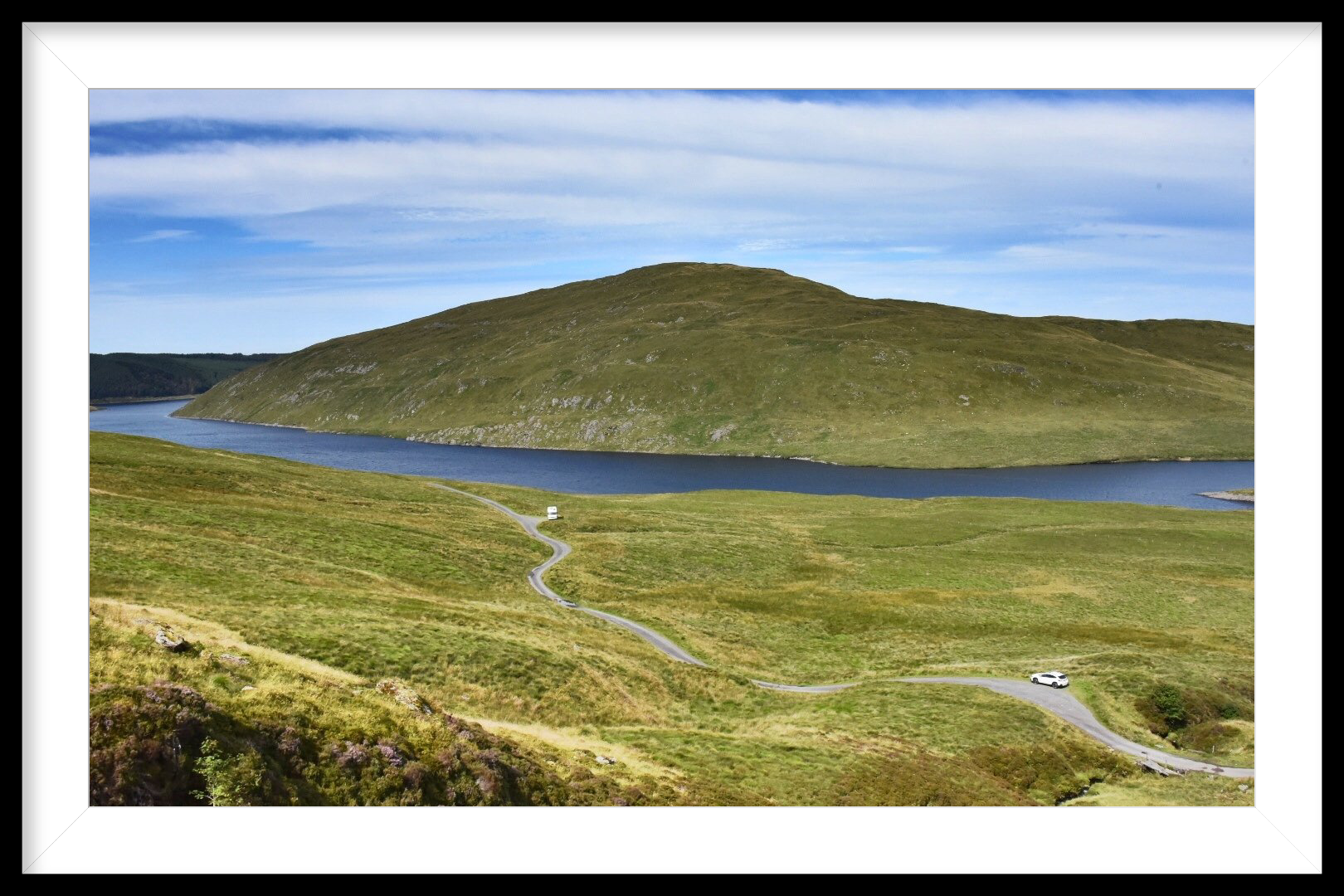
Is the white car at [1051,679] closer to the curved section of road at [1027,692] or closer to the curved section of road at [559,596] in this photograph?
the curved section of road at [1027,692]

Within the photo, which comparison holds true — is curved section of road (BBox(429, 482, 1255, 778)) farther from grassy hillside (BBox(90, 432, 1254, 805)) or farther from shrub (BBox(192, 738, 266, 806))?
shrub (BBox(192, 738, 266, 806))

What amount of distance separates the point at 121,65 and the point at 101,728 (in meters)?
12.3

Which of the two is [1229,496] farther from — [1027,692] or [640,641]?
[640,641]

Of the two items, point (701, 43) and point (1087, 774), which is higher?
point (701, 43)

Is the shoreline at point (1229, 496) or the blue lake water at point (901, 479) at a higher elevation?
the blue lake water at point (901, 479)

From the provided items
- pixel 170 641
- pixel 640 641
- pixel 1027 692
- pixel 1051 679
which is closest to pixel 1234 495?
pixel 1051 679

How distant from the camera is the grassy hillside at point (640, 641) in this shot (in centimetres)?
2122

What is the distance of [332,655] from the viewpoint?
30.8 meters

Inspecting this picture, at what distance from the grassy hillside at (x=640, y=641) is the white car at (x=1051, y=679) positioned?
1.67 metres

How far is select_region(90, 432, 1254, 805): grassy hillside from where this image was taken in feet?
69.6

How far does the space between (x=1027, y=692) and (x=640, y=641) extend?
19.8 metres

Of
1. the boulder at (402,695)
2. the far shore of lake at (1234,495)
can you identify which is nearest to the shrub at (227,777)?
the boulder at (402,695)

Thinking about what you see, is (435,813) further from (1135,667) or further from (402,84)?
Result: (1135,667)
